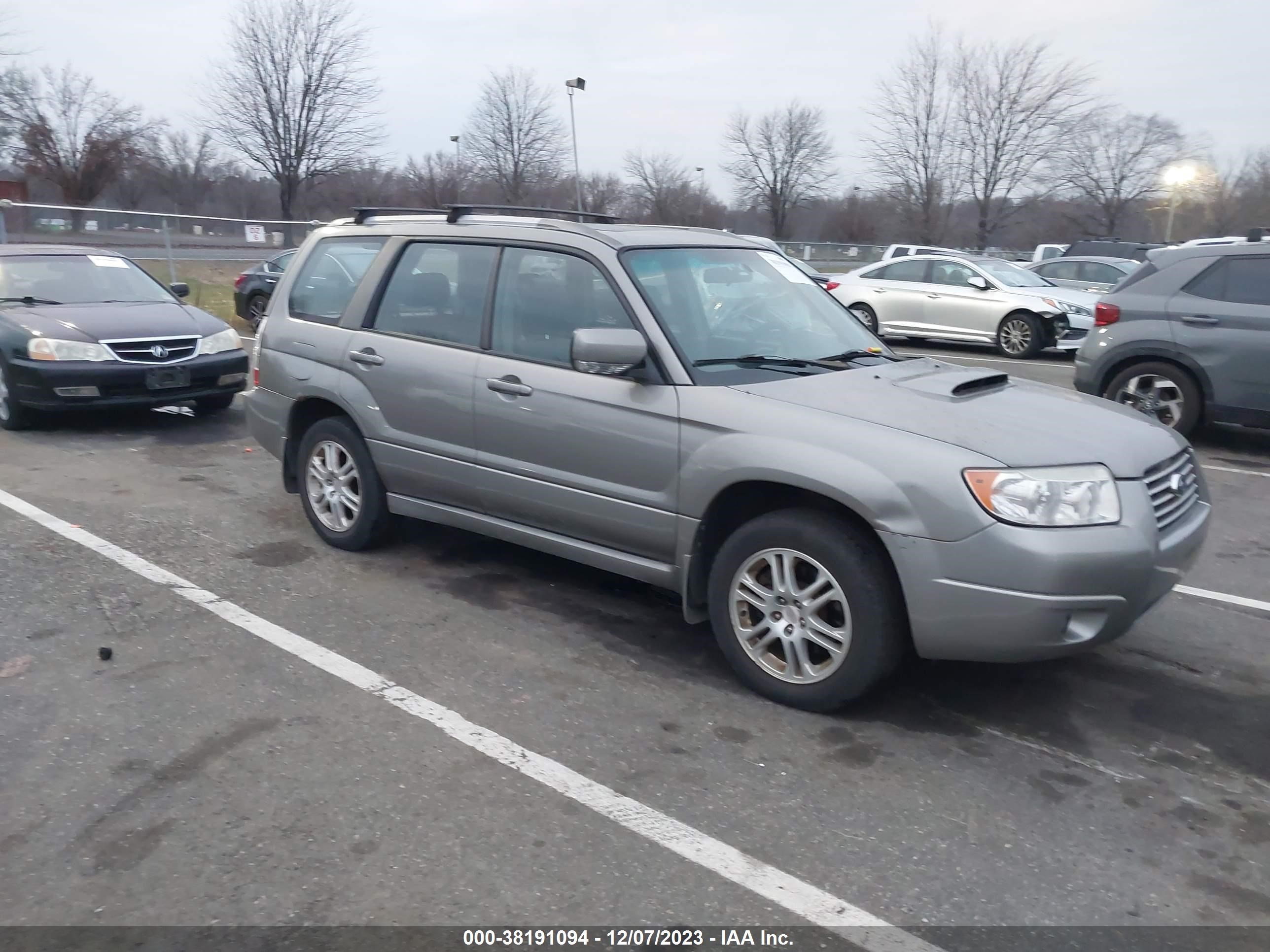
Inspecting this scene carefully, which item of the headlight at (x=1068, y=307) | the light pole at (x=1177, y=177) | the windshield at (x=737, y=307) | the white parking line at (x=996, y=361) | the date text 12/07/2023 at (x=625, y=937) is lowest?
the date text 12/07/2023 at (x=625, y=937)

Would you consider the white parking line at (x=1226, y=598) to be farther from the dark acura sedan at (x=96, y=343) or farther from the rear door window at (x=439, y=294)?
the dark acura sedan at (x=96, y=343)

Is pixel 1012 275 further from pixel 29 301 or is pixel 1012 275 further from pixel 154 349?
pixel 29 301

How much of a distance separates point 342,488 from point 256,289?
13483mm

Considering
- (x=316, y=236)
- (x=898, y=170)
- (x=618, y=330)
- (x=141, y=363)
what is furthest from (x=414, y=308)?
(x=898, y=170)

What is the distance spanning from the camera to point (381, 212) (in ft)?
20.2

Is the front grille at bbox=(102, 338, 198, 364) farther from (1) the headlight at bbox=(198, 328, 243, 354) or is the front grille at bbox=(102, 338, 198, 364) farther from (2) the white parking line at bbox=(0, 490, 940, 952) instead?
(2) the white parking line at bbox=(0, 490, 940, 952)

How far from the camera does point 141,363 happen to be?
8648 mm

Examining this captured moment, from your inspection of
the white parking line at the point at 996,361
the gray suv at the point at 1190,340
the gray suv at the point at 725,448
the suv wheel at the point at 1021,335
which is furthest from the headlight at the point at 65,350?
the suv wheel at the point at 1021,335

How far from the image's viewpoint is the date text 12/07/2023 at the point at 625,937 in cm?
274

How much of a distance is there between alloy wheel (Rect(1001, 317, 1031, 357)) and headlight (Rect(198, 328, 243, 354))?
11.4m

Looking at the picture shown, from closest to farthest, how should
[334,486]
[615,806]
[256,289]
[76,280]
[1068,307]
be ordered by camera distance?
[615,806] → [334,486] → [76,280] → [1068,307] → [256,289]

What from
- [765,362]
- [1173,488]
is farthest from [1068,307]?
[765,362]

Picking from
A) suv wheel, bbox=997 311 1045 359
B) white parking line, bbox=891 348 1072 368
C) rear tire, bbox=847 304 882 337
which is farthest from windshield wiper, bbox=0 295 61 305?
suv wheel, bbox=997 311 1045 359

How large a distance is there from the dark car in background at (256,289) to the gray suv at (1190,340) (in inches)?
528
